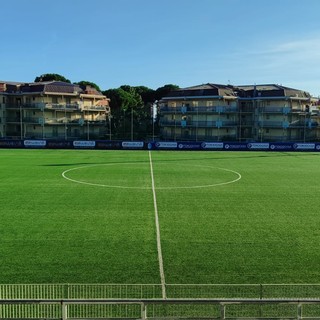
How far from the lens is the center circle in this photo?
98.3ft

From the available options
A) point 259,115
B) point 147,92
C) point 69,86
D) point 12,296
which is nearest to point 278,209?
point 12,296

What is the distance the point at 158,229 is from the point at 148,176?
16418 millimetres

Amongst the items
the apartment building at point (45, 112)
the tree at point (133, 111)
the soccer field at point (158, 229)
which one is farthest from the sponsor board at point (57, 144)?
the soccer field at point (158, 229)

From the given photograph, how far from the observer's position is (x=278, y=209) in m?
22.2

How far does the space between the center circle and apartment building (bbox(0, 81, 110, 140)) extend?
149 ft

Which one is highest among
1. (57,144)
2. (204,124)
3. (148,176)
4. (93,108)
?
(93,108)

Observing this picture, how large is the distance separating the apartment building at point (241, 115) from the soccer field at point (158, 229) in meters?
50.2

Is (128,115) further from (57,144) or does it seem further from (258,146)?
(258,146)

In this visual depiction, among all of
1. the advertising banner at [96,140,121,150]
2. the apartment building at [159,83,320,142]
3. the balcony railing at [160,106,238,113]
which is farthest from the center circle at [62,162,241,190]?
the apartment building at [159,83,320,142]

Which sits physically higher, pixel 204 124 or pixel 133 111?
pixel 133 111

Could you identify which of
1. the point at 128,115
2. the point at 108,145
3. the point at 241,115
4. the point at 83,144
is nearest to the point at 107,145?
the point at 108,145

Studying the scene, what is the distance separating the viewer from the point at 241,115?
283 ft

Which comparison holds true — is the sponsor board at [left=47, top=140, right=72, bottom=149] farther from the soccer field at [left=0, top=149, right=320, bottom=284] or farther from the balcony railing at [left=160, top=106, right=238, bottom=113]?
the soccer field at [left=0, top=149, right=320, bottom=284]

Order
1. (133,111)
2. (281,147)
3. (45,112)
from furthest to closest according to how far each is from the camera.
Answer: (133,111) < (45,112) < (281,147)
